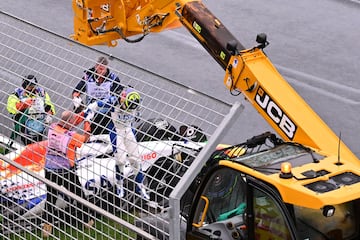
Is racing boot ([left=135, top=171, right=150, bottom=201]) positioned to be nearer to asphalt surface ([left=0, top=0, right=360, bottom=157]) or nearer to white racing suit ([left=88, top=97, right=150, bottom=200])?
white racing suit ([left=88, top=97, right=150, bottom=200])

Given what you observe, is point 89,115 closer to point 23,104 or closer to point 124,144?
point 124,144

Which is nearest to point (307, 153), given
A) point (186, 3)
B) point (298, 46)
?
point (186, 3)

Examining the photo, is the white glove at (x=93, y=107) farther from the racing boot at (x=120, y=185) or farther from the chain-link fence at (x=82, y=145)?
the racing boot at (x=120, y=185)

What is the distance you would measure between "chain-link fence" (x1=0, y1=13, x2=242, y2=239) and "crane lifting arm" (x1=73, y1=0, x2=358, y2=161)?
2.64 m

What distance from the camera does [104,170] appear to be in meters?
5.30

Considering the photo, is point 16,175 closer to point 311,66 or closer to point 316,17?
point 311,66

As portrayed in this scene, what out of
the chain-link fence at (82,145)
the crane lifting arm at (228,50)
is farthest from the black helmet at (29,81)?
the crane lifting arm at (228,50)

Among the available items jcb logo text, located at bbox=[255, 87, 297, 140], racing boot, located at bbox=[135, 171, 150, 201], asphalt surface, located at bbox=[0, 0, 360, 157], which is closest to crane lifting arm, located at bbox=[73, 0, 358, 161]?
jcb logo text, located at bbox=[255, 87, 297, 140]

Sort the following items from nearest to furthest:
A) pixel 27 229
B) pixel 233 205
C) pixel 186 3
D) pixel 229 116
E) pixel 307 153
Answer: pixel 229 116, pixel 27 229, pixel 307 153, pixel 233 205, pixel 186 3

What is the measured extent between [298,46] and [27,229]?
1072cm

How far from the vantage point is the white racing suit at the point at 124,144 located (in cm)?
502

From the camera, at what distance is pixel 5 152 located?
229 inches

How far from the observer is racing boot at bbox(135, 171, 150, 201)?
4789 mm

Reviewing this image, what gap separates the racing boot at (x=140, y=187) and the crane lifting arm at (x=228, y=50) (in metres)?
3.00
